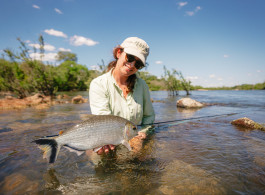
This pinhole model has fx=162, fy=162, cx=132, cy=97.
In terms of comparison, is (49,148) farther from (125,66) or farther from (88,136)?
(125,66)

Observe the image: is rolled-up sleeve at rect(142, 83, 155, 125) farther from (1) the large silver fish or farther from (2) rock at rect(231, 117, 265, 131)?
(2) rock at rect(231, 117, 265, 131)

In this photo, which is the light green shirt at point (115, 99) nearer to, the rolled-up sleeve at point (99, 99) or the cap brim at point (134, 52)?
the rolled-up sleeve at point (99, 99)

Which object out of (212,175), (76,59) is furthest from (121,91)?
(76,59)

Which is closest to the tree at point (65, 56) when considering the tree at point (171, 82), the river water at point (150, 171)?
the tree at point (171, 82)

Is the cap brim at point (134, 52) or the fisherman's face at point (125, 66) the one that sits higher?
the cap brim at point (134, 52)

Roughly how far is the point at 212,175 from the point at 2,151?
182 inches

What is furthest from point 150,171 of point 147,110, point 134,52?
point 134,52

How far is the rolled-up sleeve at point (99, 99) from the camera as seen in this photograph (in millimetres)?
3109

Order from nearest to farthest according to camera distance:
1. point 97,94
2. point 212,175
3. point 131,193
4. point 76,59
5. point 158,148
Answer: point 131,193, point 212,175, point 97,94, point 158,148, point 76,59

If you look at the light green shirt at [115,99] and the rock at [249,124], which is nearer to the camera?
the light green shirt at [115,99]

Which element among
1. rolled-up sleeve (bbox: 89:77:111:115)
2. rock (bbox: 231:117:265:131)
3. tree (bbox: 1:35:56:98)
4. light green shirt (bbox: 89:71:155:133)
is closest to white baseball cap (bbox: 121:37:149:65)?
light green shirt (bbox: 89:71:155:133)

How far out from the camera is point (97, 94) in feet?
10.5

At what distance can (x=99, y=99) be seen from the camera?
10.5 ft

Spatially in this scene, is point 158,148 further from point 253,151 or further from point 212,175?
point 253,151
